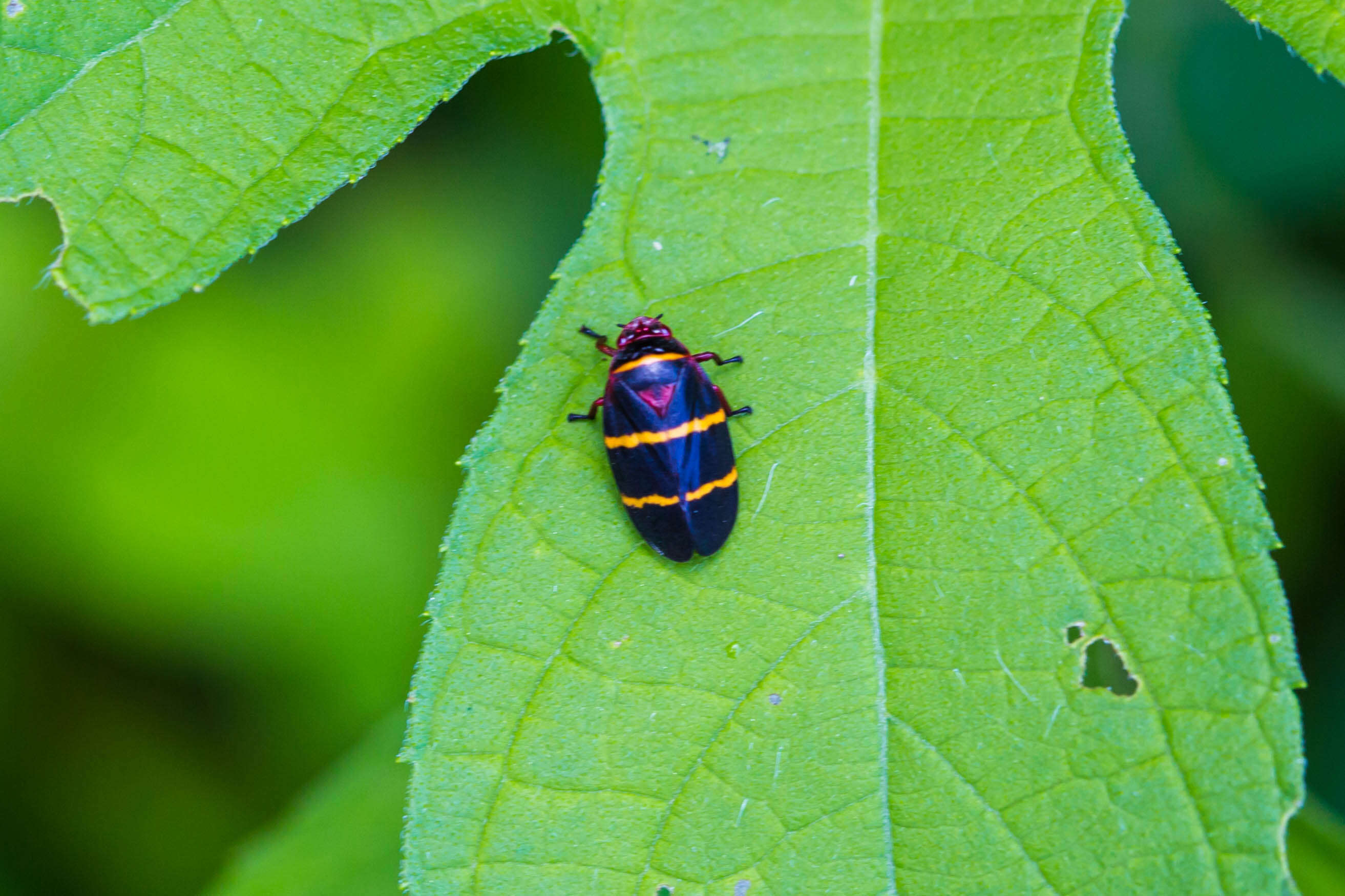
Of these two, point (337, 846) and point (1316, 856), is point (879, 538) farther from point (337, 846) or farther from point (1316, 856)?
point (337, 846)

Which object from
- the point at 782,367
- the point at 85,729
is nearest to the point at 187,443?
the point at 85,729

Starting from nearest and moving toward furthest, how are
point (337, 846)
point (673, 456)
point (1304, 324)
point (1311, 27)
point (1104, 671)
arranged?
point (1104, 671) < point (1311, 27) < point (673, 456) < point (337, 846) < point (1304, 324)

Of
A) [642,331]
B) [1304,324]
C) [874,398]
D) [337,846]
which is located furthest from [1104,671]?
[337,846]

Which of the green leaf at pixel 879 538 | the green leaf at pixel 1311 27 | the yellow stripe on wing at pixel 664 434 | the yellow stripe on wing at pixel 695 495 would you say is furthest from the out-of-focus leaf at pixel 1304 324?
the yellow stripe on wing at pixel 695 495

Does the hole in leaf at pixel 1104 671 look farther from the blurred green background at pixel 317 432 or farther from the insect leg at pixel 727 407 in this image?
the blurred green background at pixel 317 432

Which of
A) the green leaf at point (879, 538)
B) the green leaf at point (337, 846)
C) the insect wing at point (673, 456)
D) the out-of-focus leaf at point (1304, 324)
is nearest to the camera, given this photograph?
the green leaf at point (879, 538)

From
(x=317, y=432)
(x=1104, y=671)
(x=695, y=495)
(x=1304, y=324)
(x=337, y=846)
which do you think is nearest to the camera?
(x=1104, y=671)

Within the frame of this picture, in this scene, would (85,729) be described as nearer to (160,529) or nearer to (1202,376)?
(160,529)

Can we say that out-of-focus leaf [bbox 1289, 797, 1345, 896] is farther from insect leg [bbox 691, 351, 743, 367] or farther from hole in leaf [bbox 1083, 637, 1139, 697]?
insect leg [bbox 691, 351, 743, 367]
